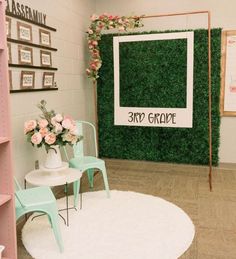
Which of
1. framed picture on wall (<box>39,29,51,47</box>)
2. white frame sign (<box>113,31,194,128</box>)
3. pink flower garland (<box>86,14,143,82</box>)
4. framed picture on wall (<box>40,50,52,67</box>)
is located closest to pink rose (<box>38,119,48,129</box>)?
framed picture on wall (<box>40,50,52,67</box>)

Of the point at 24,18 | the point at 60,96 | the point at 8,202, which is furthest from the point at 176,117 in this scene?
the point at 8,202

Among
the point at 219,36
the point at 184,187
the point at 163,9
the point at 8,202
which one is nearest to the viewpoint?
the point at 8,202

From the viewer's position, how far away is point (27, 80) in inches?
118

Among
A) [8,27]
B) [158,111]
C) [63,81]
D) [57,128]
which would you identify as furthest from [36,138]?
[158,111]

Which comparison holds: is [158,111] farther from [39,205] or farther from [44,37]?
[39,205]

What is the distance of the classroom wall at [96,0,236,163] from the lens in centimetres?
430

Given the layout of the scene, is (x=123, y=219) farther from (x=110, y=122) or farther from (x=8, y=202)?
(x=110, y=122)

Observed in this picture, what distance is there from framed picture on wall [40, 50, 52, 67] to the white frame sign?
3.12 ft

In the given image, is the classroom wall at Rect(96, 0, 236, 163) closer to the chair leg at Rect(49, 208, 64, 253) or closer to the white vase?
the white vase

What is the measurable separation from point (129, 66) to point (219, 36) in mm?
1313

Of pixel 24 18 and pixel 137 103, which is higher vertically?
pixel 24 18

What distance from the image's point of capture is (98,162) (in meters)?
3.30

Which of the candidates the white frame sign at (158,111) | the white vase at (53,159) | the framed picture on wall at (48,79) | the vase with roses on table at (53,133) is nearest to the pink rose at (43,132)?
the vase with roses on table at (53,133)

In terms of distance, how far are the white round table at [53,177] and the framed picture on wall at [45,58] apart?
3.88 ft
